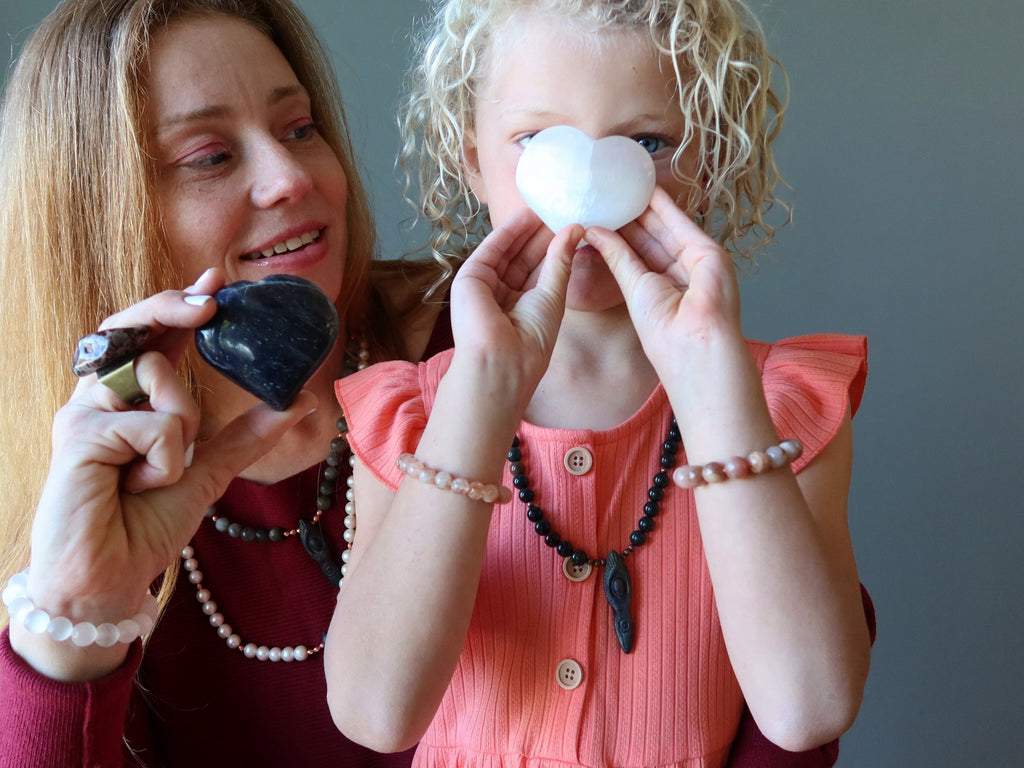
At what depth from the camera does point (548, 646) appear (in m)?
0.87

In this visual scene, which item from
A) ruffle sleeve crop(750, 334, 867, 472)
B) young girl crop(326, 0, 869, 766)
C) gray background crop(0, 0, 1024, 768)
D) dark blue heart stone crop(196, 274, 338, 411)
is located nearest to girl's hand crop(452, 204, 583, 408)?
young girl crop(326, 0, 869, 766)

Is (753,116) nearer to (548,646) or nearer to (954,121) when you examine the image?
(548,646)

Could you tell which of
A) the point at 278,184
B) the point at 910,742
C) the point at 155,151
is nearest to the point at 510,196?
the point at 278,184

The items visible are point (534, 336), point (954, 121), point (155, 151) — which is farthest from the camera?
point (954, 121)

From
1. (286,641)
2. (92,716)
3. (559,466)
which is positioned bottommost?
(286,641)

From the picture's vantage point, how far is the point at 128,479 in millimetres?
717

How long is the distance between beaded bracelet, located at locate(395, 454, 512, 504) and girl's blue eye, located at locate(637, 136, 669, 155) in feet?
1.04

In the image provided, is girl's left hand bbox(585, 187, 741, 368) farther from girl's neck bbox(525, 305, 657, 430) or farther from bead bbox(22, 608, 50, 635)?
bead bbox(22, 608, 50, 635)

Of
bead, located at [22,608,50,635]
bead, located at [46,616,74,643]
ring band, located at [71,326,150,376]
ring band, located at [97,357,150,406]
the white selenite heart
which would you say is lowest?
bead, located at [46,616,74,643]

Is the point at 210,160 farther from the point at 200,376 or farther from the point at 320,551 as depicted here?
the point at 320,551

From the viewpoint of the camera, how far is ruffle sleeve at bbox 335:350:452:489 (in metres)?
0.90

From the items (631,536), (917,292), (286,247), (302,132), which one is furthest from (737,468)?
(917,292)

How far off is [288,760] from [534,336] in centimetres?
62

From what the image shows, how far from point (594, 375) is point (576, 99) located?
26cm
